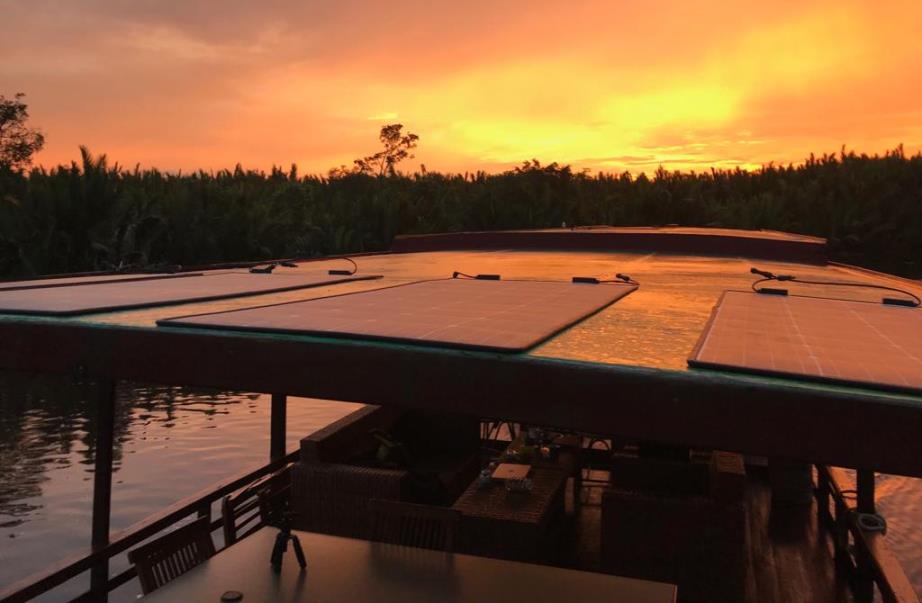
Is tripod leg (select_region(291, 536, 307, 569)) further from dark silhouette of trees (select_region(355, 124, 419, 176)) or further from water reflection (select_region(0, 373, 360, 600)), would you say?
dark silhouette of trees (select_region(355, 124, 419, 176))

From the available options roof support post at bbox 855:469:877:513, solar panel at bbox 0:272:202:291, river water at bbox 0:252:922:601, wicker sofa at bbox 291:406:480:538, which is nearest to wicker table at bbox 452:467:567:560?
wicker sofa at bbox 291:406:480:538

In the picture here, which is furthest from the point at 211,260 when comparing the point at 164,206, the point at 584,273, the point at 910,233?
the point at 910,233

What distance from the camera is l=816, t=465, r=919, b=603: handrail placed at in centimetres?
460

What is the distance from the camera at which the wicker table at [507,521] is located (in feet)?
18.9

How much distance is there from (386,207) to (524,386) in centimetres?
3180

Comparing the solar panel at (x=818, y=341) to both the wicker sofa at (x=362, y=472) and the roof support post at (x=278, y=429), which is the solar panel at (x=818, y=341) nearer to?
the wicker sofa at (x=362, y=472)

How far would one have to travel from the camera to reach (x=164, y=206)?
2605 cm

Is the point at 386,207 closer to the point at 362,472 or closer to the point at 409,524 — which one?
the point at 362,472

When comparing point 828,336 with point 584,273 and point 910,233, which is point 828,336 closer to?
point 584,273

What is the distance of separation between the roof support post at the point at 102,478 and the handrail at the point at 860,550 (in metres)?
4.99

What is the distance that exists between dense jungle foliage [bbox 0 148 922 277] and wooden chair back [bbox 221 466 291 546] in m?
18.5

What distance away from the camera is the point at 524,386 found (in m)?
2.93

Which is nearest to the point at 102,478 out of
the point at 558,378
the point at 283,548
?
the point at 283,548

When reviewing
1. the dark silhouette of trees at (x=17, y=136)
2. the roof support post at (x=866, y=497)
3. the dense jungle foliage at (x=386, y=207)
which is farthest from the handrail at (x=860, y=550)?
the dark silhouette of trees at (x=17, y=136)
